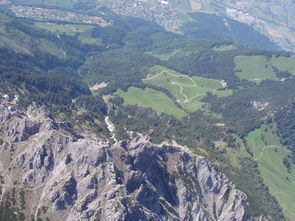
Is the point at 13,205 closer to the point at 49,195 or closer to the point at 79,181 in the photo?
the point at 49,195

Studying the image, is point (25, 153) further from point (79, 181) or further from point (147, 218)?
point (147, 218)

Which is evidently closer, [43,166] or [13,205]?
[13,205]

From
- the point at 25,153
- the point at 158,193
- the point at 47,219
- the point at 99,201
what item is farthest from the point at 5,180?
the point at 158,193

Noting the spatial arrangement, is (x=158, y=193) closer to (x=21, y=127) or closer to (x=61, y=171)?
(x=61, y=171)

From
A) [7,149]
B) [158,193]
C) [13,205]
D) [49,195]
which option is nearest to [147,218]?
[158,193]

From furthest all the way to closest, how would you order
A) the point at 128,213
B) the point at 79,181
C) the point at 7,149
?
1. the point at 7,149
2. the point at 79,181
3. the point at 128,213

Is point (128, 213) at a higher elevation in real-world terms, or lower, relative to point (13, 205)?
higher

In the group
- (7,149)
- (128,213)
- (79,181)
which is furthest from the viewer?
(7,149)

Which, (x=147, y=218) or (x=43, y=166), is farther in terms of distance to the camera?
(x=43, y=166)

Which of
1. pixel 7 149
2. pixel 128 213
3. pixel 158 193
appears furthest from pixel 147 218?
pixel 7 149

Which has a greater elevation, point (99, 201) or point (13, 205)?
point (99, 201)
